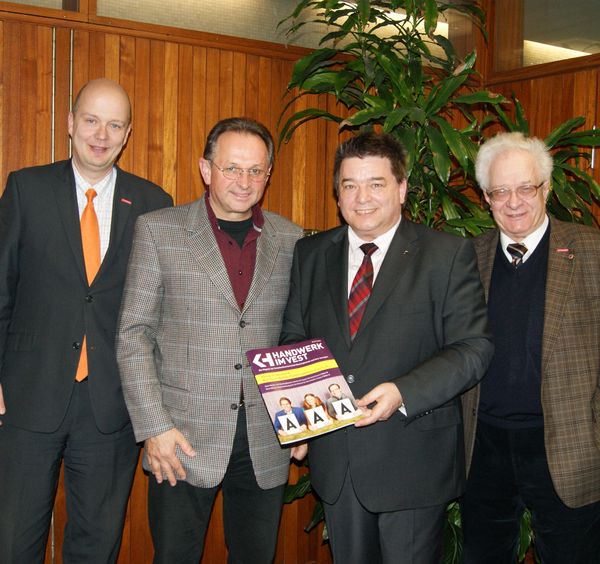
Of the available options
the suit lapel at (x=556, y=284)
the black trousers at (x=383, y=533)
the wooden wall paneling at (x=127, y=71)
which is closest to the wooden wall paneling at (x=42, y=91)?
the wooden wall paneling at (x=127, y=71)

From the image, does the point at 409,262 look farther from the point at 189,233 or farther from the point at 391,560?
the point at 391,560

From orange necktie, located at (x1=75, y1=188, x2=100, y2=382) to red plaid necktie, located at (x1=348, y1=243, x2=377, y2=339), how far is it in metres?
0.93

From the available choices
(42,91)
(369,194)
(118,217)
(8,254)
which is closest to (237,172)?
(369,194)

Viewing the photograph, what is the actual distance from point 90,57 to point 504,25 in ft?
7.92

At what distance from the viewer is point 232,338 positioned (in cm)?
211

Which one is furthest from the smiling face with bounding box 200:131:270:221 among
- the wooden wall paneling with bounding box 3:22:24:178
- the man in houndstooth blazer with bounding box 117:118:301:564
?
the wooden wall paneling with bounding box 3:22:24:178

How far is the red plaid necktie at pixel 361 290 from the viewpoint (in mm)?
2029

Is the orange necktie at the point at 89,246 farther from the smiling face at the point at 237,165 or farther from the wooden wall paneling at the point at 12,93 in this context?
the wooden wall paneling at the point at 12,93

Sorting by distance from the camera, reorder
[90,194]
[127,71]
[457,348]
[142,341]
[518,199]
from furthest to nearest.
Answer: [127,71] → [90,194] → [518,199] → [142,341] → [457,348]

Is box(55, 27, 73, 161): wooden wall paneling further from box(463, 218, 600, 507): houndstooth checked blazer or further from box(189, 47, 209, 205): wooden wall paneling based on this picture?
box(463, 218, 600, 507): houndstooth checked blazer

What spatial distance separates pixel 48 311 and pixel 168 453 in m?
0.68

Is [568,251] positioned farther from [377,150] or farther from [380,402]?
[380,402]

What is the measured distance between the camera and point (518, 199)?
86.5 inches

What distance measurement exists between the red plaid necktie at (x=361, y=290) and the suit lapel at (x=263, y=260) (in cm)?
30
